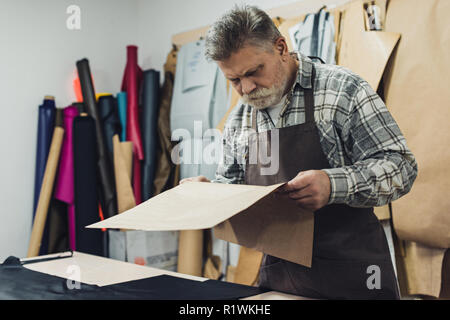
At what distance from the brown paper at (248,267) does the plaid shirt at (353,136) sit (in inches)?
41.6

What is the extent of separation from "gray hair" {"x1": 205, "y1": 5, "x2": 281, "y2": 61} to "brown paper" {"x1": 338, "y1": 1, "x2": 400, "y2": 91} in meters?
0.88

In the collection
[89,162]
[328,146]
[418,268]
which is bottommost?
[418,268]

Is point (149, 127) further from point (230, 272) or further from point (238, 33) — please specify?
point (238, 33)

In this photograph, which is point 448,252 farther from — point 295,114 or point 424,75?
point 295,114

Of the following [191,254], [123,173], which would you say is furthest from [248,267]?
[123,173]

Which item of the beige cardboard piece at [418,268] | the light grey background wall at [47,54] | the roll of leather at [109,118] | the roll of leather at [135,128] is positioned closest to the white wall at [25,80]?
the light grey background wall at [47,54]

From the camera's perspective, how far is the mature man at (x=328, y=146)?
1.09 metres

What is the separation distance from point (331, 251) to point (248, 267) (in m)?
1.24

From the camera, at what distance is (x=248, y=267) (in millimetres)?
2365

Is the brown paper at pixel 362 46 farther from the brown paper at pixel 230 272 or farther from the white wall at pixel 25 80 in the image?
the white wall at pixel 25 80

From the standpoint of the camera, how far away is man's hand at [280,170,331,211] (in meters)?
0.96

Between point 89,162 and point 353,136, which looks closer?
point 353,136

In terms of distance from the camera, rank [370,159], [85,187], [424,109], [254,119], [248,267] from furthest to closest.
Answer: [85,187], [248,267], [424,109], [254,119], [370,159]
